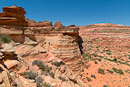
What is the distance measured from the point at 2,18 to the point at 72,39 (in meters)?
8.19

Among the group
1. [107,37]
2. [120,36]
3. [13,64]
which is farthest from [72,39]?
[120,36]

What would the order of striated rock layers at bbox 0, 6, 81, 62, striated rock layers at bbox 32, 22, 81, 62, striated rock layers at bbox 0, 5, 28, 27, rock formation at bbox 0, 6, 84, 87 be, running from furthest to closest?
striated rock layers at bbox 32, 22, 81, 62 → striated rock layers at bbox 0, 5, 28, 27 → striated rock layers at bbox 0, 6, 81, 62 → rock formation at bbox 0, 6, 84, 87

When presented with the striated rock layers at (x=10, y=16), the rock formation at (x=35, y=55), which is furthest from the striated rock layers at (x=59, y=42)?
the striated rock layers at (x=10, y=16)

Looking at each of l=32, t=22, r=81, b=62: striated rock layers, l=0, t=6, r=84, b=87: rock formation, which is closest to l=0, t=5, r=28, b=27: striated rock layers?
l=0, t=6, r=84, b=87: rock formation

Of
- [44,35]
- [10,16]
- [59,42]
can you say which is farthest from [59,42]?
[10,16]

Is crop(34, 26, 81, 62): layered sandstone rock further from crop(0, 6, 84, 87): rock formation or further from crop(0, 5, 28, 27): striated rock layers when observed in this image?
crop(0, 5, 28, 27): striated rock layers

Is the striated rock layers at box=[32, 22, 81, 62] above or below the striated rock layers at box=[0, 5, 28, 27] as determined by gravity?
below

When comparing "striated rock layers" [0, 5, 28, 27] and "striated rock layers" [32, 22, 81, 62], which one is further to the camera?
"striated rock layers" [32, 22, 81, 62]

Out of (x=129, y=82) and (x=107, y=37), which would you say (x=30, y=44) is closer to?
(x=129, y=82)

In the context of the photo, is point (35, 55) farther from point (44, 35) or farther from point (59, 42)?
point (44, 35)

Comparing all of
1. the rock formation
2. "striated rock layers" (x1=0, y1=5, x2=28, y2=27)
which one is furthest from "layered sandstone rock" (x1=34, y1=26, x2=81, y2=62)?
"striated rock layers" (x1=0, y1=5, x2=28, y2=27)

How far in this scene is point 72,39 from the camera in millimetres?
10938

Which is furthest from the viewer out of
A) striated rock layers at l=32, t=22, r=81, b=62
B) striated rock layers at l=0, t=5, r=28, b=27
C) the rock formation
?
striated rock layers at l=32, t=22, r=81, b=62

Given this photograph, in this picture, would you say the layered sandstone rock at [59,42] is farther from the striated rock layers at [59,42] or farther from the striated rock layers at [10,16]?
the striated rock layers at [10,16]
